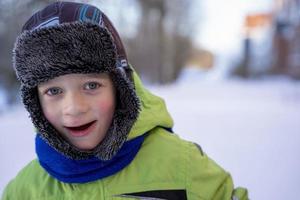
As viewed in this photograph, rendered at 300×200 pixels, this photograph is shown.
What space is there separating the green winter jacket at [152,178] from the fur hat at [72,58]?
0.31 feet

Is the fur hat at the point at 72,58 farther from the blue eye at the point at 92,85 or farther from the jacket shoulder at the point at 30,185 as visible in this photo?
the jacket shoulder at the point at 30,185

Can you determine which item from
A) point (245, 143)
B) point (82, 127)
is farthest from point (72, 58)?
point (245, 143)

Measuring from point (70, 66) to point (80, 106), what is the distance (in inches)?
3.9

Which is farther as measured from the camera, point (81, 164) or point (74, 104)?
point (81, 164)

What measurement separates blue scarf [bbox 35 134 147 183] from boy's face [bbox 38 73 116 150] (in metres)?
0.06

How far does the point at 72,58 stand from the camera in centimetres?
111

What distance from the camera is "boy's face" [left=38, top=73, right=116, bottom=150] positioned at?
1.12 meters

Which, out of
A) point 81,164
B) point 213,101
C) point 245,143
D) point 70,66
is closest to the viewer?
point 70,66

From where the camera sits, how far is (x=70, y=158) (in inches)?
47.9

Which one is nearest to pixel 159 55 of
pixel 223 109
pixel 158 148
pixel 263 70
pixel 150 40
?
pixel 150 40

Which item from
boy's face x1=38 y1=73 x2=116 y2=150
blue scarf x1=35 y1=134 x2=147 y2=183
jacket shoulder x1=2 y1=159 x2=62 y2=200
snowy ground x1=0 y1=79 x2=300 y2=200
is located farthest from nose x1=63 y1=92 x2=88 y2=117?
snowy ground x1=0 y1=79 x2=300 y2=200

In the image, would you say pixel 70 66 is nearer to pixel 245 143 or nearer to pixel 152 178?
pixel 152 178

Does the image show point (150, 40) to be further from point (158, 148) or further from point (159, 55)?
point (158, 148)

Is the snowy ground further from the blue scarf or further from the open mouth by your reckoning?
the open mouth
